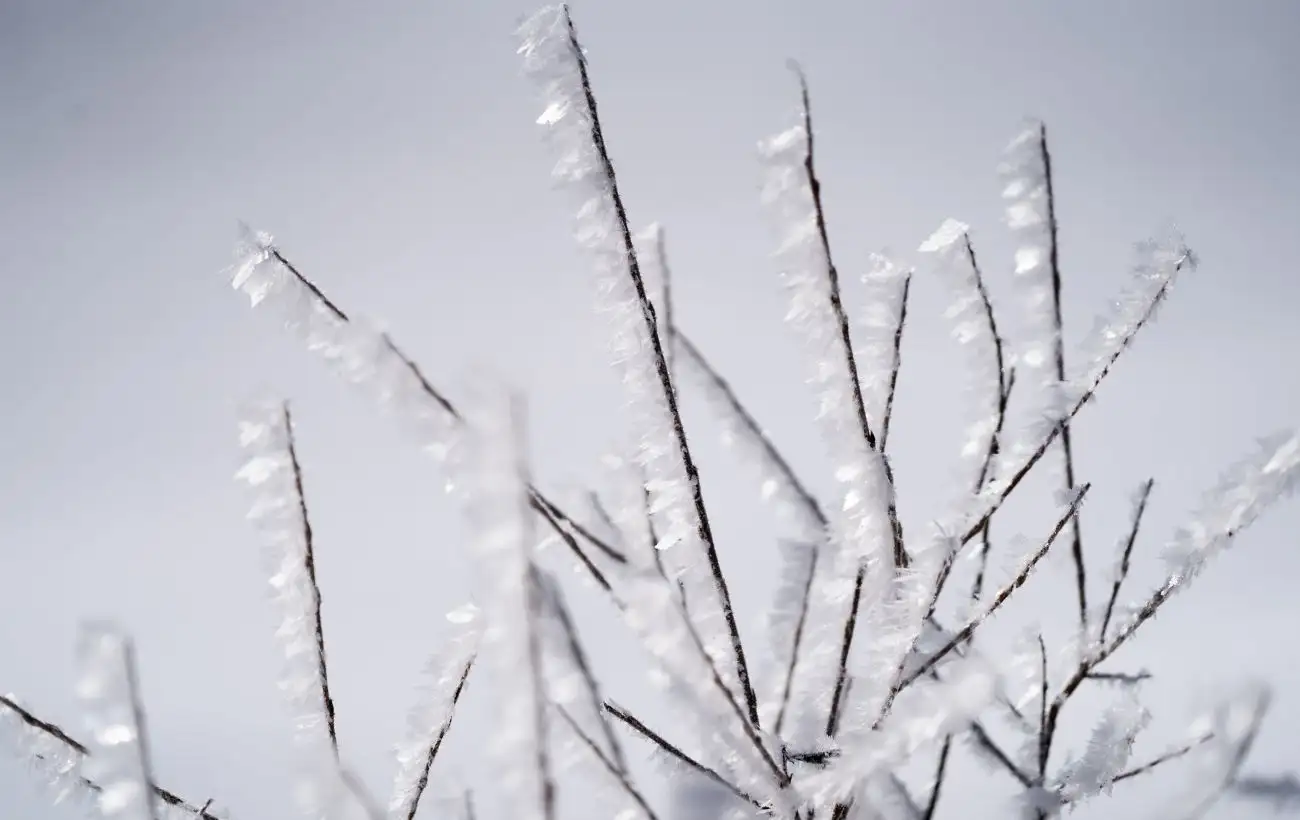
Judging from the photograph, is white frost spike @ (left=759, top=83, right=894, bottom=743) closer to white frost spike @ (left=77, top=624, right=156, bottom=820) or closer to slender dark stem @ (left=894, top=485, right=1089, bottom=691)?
slender dark stem @ (left=894, top=485, right=1089, bottom=691)

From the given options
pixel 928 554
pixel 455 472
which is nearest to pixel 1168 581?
pixel 928 554

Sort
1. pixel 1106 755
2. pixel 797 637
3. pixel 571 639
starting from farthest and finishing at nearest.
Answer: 1. pixel 797 637
2. pixel 1106 755
3. pixel 571 639

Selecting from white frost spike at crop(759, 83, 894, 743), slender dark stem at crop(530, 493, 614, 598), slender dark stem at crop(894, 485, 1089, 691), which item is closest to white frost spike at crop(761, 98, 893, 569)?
white frost spike at crop(759, 83, 894, 743)

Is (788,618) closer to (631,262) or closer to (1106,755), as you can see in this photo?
(1106,755)

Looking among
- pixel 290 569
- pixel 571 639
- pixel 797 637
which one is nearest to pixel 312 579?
pixel 290 569

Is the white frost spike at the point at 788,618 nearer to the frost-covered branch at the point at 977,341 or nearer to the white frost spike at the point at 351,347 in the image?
the frost-covered branch at the point at 977,341

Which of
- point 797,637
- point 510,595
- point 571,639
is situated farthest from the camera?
point 797,637
